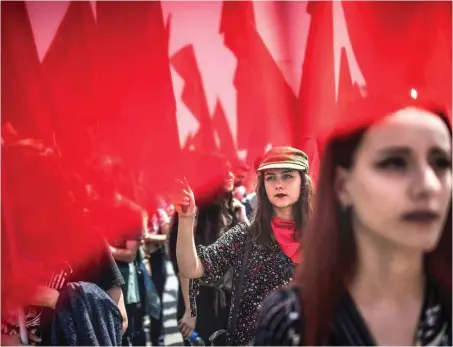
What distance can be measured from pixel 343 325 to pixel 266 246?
0.98 meters

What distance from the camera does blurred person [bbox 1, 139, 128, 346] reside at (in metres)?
1.85

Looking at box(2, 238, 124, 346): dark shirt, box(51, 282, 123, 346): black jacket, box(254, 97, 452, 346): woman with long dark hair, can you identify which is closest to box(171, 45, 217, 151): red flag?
box(2, 238, 124, 346): dark shirt

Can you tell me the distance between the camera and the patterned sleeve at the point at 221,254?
2061 mm

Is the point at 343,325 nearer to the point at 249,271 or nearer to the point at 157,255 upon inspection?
the point at 249,271

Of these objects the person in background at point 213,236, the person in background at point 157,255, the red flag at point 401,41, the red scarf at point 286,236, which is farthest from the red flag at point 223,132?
the person in background at point 157,255

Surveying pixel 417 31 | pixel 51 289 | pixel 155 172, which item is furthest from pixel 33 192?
pixel 417 31

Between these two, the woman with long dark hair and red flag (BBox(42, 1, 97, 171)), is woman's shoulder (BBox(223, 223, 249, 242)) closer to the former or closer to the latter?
red flag (BBox(42, 1, 97, 171))

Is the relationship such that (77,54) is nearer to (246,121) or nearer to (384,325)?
(246,121)

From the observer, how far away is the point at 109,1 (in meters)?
2.11

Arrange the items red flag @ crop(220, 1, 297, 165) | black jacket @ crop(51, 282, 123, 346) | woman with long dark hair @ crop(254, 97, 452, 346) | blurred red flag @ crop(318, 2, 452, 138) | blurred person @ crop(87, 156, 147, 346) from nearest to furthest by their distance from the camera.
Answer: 1. woman with long dark hair @ crop(254, 97, 452, 346)
2. black jacket @ crop(51, 282, 123, 346)
3. blurred red flag @ crop(318, 2, 452, 138)
4. red flag @ crop(220, 1, 297, 165)
5. blurred person @ crop(87, 156, 147, 346)

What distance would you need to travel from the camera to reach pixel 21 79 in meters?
2.10

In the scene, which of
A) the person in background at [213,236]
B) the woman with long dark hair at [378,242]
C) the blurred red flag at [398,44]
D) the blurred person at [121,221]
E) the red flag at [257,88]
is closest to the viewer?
the woman with long dark hair at [378,242]

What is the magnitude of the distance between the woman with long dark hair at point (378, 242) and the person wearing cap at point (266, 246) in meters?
0.85

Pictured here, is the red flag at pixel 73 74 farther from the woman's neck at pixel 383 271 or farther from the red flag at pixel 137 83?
the woman's neck at pixel 383 271
